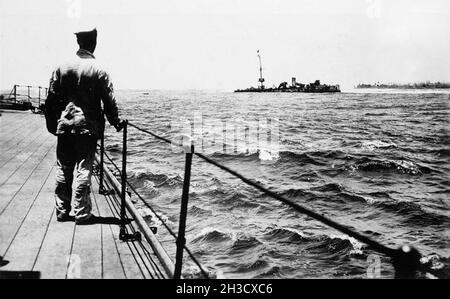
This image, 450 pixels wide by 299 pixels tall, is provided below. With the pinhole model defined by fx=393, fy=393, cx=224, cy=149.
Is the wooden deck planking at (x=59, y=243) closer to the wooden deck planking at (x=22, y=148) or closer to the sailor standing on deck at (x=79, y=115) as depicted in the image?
the sailor standing on deck at (x=79, y=115)

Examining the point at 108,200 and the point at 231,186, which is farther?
the point at 231,186

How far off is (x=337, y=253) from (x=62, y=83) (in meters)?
6.37

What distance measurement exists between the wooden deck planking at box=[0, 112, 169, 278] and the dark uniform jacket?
35.6 inches

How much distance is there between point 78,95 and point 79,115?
19 cm

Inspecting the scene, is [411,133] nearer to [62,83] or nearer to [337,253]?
[337,253]

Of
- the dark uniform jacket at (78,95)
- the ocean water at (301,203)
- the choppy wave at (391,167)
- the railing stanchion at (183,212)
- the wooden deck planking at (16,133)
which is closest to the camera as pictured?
the railing stanchion at (183,212)

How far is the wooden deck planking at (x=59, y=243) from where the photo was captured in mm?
2816

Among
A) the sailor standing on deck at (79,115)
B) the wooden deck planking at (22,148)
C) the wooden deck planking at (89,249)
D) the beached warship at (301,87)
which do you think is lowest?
the wooden deck planking at (89,249)

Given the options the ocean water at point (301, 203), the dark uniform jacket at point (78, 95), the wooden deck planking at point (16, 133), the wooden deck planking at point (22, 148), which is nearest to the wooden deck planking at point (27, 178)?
the wooden deck planking at point (22, 148)

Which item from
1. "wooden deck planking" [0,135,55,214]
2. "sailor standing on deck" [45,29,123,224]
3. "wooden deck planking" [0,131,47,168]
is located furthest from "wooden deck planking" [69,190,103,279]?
"wooden deck planking" [0,131,47,168]

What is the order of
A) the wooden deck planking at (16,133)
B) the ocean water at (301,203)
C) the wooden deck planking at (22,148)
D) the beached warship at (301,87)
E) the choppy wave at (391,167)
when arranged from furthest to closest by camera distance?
1. the beached warship at (301,87)
2. the choppy wave at (391,167)
3. the wooden deck planking at (16,133)
4. the ocean water at (301,203)
5. the wooden deck planking at (22,148)

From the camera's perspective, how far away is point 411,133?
28750 mm

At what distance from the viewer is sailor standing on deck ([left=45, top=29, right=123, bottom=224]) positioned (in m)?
3.64
